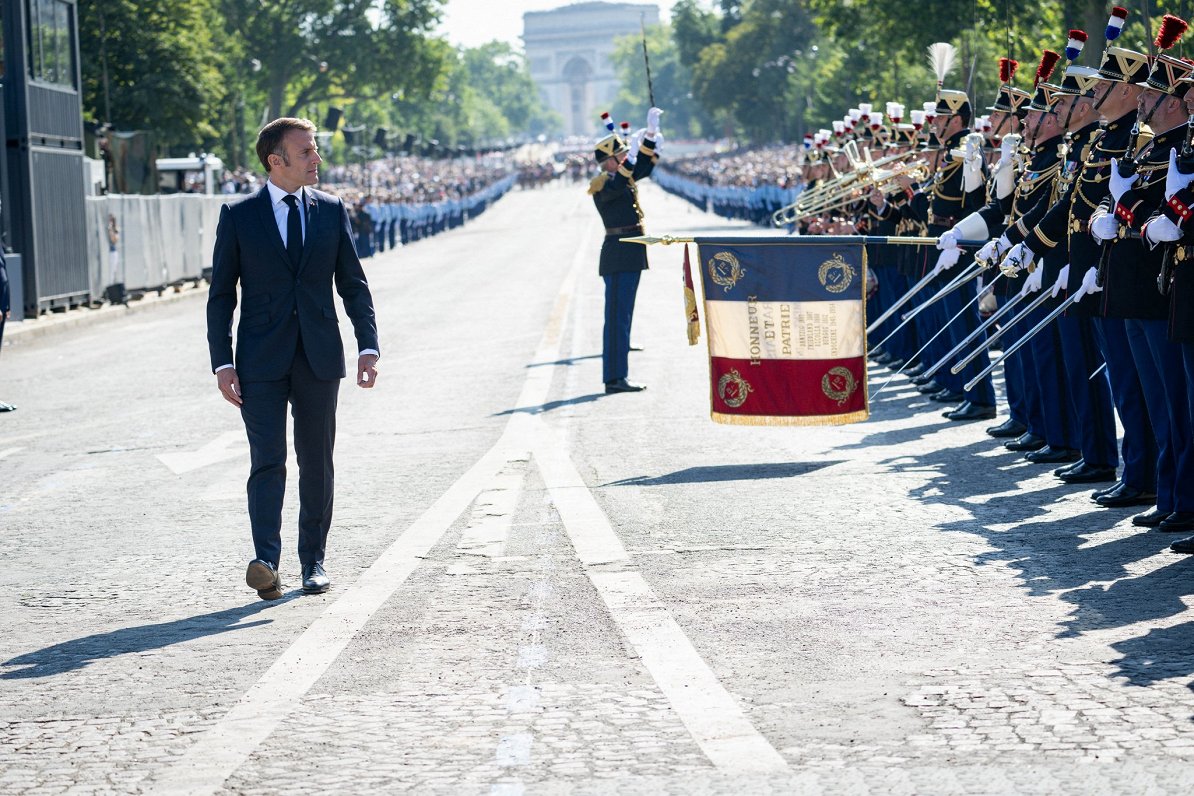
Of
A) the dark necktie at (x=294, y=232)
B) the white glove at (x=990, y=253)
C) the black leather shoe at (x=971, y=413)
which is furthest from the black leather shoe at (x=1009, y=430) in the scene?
the dark necktie at (x=294, y=232)

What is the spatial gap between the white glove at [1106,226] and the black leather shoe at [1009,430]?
3.38m

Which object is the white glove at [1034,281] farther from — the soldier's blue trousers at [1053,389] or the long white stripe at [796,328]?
the long white stripe at [796,328]

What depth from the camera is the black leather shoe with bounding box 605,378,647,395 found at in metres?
15.6

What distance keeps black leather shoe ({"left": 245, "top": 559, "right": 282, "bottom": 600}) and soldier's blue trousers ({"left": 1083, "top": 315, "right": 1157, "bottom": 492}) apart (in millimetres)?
4248

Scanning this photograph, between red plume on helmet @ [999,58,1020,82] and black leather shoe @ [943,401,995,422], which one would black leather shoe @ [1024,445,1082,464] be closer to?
black leather shoe @ [943,401,995,422]

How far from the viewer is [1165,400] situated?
9039 mm

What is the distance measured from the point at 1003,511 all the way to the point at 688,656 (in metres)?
3.39

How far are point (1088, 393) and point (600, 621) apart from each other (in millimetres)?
4363

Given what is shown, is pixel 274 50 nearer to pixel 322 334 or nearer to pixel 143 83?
pixel 143 83

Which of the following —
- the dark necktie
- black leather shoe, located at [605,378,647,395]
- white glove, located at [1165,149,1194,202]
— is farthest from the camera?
black leather shoe, located at [605,378,647,395]

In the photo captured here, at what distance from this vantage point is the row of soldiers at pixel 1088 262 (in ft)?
28.0

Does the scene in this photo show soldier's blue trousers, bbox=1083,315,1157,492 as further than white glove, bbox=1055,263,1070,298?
No

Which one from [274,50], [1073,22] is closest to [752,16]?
[274,50]

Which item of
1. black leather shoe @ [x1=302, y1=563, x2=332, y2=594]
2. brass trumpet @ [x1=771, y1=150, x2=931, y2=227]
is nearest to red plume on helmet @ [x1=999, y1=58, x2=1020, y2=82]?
brass trumpet @ [x1=771, y1=150, x2=931, y2=227]
